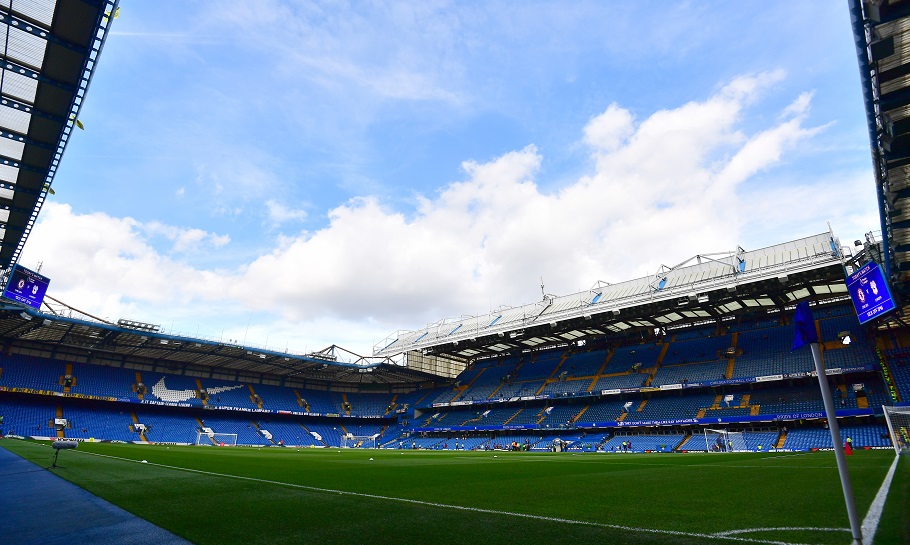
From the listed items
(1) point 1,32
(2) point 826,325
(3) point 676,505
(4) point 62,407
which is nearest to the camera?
(3) point 676,505

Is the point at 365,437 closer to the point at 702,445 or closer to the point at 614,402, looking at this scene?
the point at 614,402

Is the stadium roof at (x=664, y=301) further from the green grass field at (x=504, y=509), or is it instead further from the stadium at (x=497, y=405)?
the green grass field at (x=504, y=509)

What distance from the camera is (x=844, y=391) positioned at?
3466 centimetres

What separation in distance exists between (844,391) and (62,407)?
231 ft

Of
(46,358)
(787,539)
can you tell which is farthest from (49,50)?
(46,358)

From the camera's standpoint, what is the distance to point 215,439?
1956 inches

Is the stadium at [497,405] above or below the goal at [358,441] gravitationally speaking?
above

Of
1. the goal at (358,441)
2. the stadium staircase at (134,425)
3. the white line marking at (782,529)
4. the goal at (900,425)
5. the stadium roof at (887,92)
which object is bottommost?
the goal at (358,441)

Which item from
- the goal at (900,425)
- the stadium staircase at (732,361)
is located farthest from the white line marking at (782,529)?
the stadium staircase at (732,361)

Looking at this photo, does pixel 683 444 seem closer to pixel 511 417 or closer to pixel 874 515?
pixel 511 417

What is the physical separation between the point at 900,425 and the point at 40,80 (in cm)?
3249

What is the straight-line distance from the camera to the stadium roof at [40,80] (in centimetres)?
1090

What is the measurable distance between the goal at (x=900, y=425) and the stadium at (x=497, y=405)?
0.76ft

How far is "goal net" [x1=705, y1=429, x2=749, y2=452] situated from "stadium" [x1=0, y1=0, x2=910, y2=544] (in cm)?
17
